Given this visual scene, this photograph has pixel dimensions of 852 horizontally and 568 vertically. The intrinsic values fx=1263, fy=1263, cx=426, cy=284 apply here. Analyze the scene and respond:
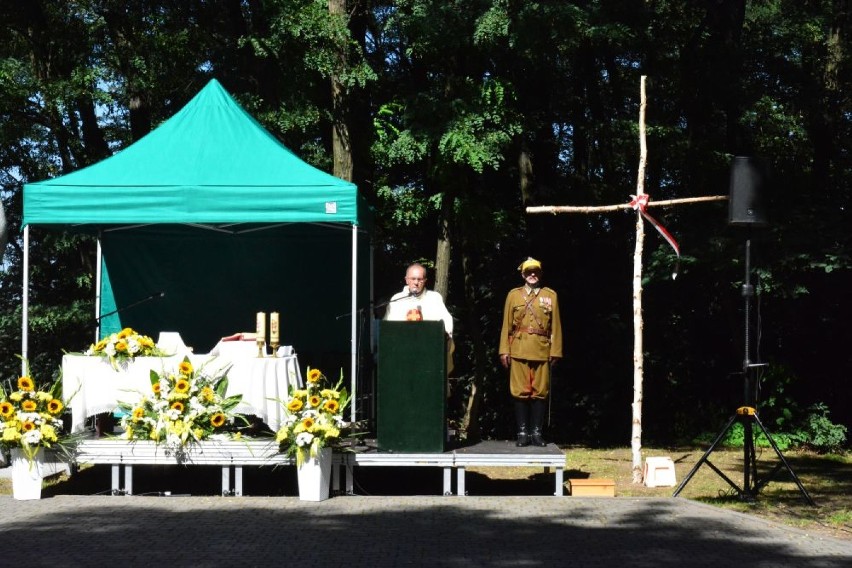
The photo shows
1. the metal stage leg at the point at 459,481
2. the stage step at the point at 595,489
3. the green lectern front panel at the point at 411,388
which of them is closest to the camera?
the green lectern front panel at the point at 411,388

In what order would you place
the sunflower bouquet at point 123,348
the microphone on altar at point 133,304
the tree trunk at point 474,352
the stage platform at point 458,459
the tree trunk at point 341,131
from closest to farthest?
the stage platform at point 458,459, the sunflower bouquet at point 123,348, the microphone on altar at point 133,304, the tree trunk at point 341,131, the tree trunk at point 474,352

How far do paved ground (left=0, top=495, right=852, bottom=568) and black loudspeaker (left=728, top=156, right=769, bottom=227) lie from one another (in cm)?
236

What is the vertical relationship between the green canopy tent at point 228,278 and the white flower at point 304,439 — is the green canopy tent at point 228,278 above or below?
above

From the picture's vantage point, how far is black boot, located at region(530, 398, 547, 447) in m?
11.1

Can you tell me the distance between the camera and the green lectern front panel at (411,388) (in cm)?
1042

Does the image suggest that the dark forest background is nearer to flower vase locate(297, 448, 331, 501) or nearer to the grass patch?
the grass patch

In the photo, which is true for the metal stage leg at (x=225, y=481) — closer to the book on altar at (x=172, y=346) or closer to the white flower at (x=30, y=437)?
the book on altar at (x=172, y=346)

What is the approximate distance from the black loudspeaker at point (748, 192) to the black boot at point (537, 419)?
232 cm

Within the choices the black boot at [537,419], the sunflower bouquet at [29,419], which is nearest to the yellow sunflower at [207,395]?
the sunflower bouquet at [29,419]

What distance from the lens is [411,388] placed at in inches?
411

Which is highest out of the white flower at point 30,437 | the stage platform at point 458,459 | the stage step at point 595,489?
the white flower at point 30,437

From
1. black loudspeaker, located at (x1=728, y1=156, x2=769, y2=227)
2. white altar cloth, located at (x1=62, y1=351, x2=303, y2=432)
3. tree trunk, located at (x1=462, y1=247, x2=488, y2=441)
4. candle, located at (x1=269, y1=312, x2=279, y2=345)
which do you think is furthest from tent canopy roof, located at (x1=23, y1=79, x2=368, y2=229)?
tree trunk, located at (x1=462, y1=247, x2=488, y2=441)

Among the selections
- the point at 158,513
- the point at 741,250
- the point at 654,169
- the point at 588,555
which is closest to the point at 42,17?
the point at 654,169

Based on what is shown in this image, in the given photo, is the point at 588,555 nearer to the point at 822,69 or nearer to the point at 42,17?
the point at 822,69
